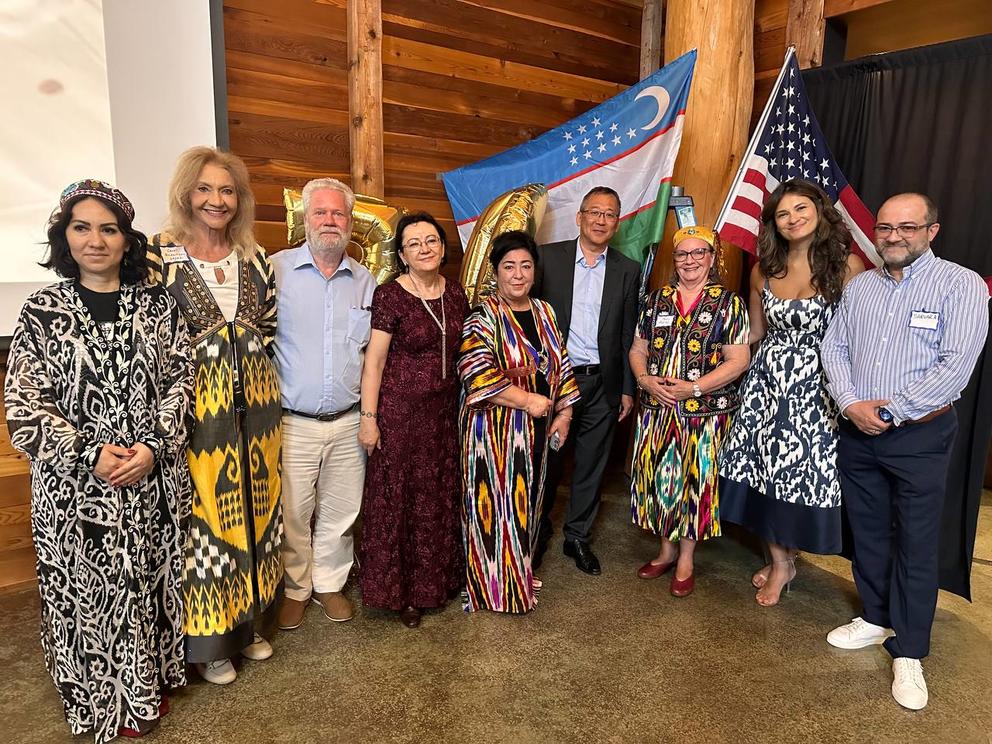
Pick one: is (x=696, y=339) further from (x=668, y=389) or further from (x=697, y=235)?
(x=697, y=235)

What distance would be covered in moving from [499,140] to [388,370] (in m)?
2.12

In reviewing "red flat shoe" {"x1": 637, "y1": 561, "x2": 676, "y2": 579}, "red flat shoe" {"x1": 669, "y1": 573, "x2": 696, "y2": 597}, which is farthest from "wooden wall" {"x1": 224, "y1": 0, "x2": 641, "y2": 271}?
"red flat shoe" {"x1": 669, "y1": 573, "x2": 696, "y2": 597}

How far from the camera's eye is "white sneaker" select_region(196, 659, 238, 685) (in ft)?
6.95

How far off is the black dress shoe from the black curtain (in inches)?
56.1

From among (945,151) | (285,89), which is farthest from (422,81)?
(945,151)

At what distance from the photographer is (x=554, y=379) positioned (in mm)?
2539

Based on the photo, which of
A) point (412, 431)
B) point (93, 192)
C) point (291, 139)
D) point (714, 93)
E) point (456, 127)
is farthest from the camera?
point (456, 127)

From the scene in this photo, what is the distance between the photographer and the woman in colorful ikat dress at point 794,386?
2.38 metres

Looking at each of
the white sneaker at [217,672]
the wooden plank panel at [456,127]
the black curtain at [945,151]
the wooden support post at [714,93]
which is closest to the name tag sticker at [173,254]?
the white sneaker at [217,672]

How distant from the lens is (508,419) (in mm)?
2430

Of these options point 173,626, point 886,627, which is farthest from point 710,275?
point 173,626

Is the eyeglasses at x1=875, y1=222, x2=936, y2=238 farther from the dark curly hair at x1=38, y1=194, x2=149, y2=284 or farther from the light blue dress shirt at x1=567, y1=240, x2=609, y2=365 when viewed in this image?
the dark curly hair at x1=38, y1=194, x2=149, y2=284

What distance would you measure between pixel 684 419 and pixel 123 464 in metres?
1.92

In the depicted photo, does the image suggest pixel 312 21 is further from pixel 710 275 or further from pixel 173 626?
pixel 173 626
